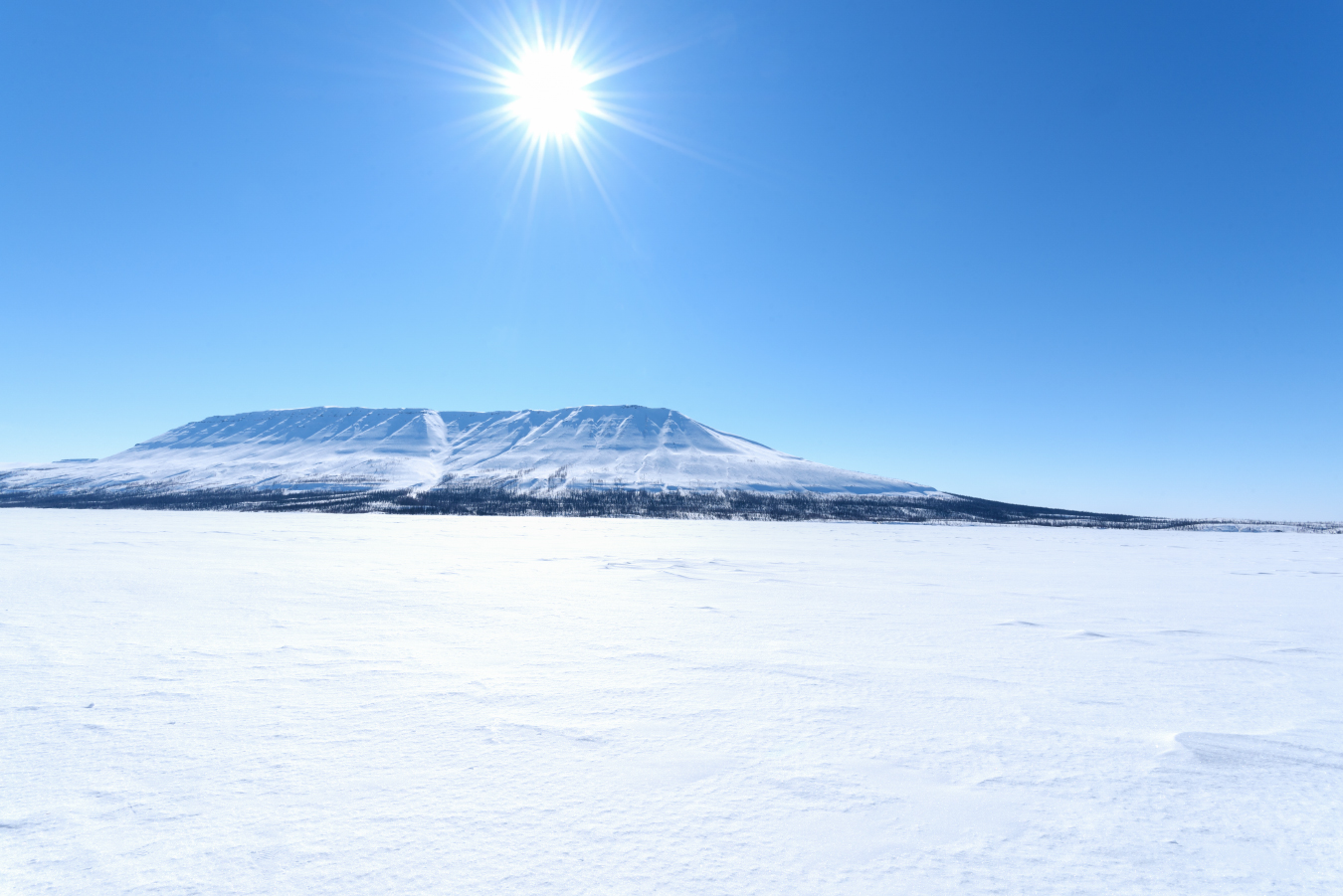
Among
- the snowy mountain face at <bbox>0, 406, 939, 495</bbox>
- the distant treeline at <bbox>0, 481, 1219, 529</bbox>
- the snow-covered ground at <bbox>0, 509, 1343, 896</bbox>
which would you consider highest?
the snowy mountain face at <bbox>0, 406, 939, 495</bbox>

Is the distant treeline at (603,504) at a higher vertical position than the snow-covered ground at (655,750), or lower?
higher

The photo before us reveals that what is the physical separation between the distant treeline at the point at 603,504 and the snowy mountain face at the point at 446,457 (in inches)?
418

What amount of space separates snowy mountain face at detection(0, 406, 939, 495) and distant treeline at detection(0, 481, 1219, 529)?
10616 mm

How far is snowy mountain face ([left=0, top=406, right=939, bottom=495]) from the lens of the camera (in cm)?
12144

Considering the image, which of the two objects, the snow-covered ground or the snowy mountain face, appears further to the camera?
the snowy mountain face

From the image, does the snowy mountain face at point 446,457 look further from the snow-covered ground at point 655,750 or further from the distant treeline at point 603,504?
the snow-covered ground at point 655,750

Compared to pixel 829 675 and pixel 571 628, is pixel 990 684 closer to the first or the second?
pixel 829 675

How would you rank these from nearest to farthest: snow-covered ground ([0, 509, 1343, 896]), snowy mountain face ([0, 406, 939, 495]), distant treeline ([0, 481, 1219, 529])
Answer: snow-covered ground ([0, 509, 1343, 896]) → distant treeline ([0, 481, 1219, 529]) → snowy mountain face ([0, 406, 939, 495])

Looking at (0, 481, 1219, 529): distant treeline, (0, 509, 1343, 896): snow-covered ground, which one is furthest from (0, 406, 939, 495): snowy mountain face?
(0, 509, 1343, 896): snow-covered ground

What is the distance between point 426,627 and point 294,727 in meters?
2.95

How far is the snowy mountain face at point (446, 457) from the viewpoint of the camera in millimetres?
121438

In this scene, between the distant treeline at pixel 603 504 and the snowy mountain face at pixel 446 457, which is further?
the snowy mountain face at pixel 446 457

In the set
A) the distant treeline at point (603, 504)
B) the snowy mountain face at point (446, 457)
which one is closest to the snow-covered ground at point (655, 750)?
the distant treeline at point (603, 504)

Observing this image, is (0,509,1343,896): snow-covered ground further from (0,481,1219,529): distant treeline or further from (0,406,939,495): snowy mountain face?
(0,406,939,495): snowy mountain face
